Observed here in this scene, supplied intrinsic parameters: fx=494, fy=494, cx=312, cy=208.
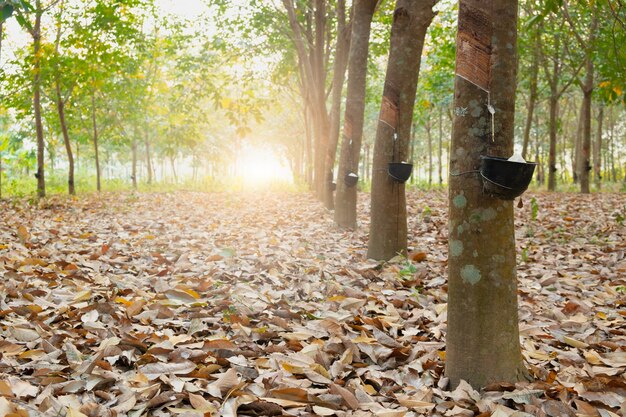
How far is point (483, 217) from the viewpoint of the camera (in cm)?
258

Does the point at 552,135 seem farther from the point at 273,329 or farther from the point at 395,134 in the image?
the point at 273,329

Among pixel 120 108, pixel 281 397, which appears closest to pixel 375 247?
pixel 281 397

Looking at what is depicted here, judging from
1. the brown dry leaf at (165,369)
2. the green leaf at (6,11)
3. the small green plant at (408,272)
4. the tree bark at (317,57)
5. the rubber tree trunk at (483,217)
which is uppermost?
the tree bark at (317,57)

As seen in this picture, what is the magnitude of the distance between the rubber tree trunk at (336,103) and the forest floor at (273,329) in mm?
4121

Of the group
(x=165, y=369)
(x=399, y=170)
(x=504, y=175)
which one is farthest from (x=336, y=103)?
(x=165, y=369)

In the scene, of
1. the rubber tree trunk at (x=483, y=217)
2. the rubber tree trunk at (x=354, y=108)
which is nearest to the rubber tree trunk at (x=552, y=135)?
the rubber tree trunk at (x=354, y=108)

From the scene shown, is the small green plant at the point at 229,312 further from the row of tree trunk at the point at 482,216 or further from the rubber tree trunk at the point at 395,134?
the rubber tree trunk at the point at 395,134

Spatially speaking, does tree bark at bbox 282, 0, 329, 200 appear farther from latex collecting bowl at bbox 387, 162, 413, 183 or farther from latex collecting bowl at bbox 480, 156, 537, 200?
latex collecting bowl at bbox 480, 156, 537, 200

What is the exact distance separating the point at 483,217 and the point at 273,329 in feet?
5.32

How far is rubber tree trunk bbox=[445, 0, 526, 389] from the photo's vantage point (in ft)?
8.45

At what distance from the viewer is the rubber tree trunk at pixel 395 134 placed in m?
5.42

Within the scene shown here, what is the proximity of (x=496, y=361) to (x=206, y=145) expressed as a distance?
122 feet

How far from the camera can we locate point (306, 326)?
11.4 ft

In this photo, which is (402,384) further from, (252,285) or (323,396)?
(252,285)
